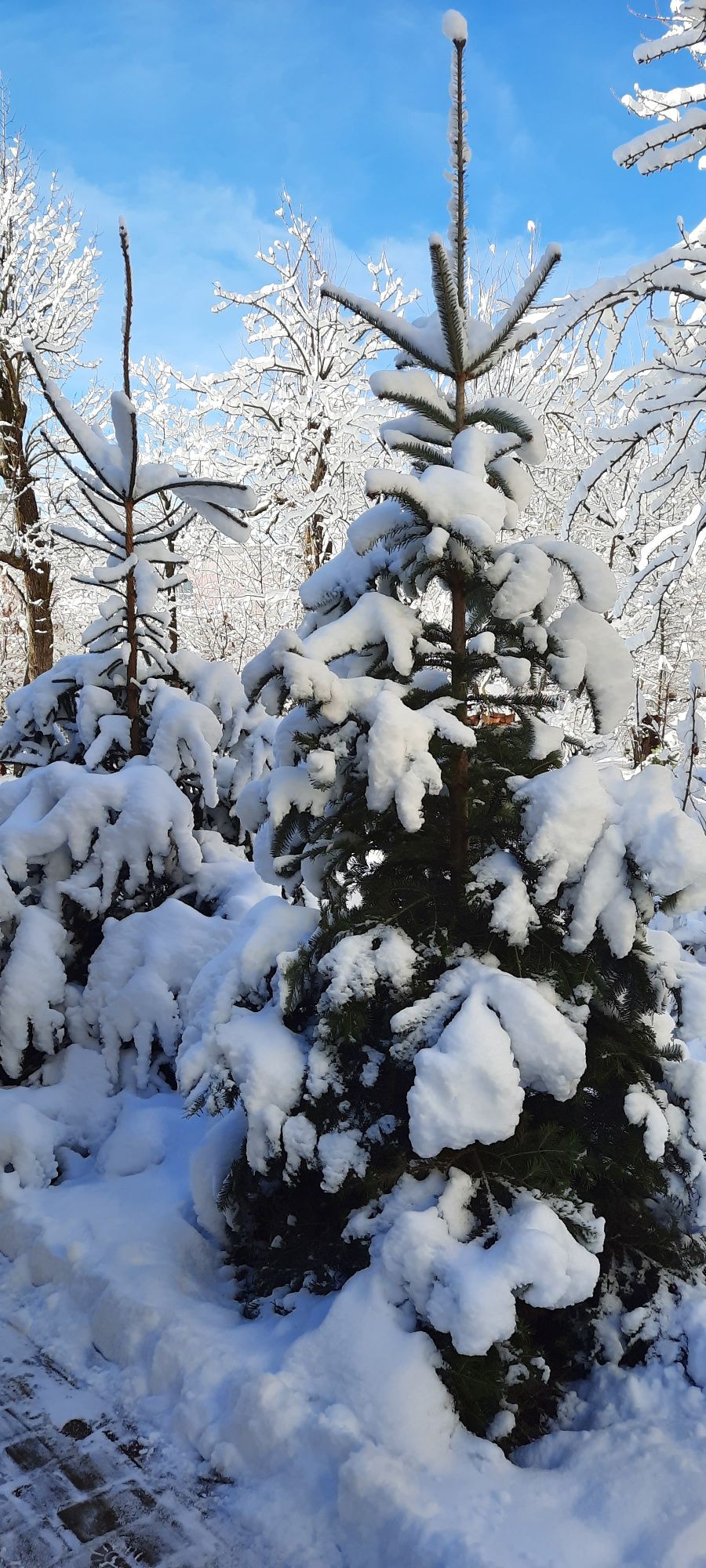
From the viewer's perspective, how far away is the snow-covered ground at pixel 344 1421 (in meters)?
1.77

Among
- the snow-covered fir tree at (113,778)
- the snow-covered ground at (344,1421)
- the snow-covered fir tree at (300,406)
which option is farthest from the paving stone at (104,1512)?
the snow-covered fir tree at (300,406)

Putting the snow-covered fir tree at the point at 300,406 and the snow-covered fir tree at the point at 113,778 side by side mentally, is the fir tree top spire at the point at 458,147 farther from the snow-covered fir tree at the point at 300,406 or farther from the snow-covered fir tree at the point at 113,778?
the snow-covered fir tree at the point at 300,406

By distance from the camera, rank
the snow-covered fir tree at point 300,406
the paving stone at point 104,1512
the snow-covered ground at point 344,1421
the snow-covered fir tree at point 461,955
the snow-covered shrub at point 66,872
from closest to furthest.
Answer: the snow-covered ground at point 344,1421 < the paving stone at point 104,1512 < the snow-covered fir tree at point 461,955 < the snow-covered shrub at point 66,872 < the snow-covered fir tree at point 300,406

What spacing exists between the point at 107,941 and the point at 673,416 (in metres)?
3.65

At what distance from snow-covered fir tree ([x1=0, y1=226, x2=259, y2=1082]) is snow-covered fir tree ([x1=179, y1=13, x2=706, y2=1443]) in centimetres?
137

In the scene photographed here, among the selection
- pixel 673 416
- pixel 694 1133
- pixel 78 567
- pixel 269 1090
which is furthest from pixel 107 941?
pixel 78 567

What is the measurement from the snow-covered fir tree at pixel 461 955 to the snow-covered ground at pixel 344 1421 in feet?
0.35

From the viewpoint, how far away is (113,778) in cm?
398

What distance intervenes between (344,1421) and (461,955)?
106cm

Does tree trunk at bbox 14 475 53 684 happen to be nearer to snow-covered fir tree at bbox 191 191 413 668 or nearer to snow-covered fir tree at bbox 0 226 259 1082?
snow-covered fir tree at bbox 191 191 413 668

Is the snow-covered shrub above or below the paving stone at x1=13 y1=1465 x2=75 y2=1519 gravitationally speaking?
above

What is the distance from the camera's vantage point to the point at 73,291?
16312 mm

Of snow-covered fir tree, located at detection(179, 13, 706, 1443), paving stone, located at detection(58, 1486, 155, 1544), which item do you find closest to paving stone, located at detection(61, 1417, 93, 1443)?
paving stone, located at detection(58, 1486, 155, 1544)

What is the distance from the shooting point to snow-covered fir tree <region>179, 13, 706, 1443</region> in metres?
2.04
